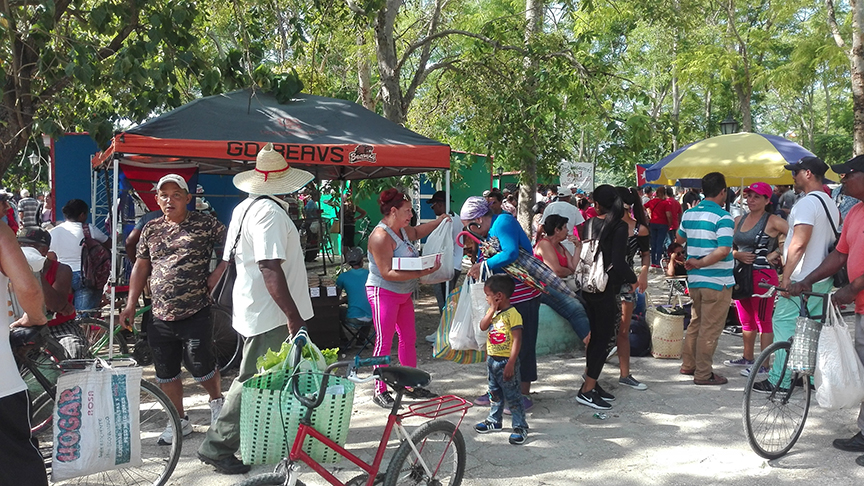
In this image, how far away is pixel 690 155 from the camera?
29.8 ft

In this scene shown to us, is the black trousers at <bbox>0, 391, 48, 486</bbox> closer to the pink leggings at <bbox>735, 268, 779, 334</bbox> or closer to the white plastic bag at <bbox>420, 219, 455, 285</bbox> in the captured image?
the white plastic bag at <bbox>420, 219, 455, 285</bbox>

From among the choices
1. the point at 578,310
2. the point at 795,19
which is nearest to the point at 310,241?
the point at 578,310

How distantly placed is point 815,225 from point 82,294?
672cm

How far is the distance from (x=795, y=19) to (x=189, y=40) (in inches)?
966

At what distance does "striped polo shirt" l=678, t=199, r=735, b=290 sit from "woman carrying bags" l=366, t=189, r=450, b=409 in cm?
234

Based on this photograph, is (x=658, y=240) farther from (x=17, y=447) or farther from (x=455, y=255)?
(x=17, y=447)

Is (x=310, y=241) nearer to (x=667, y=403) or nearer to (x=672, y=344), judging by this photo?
(x=672, y=344)

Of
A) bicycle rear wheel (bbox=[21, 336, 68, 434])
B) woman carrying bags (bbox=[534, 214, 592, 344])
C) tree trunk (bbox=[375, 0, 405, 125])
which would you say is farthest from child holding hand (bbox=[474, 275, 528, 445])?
tree trunk (bbox=[375, 0, 405, 125])

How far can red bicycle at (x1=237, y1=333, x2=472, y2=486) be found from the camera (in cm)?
278

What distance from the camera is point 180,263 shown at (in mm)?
4398

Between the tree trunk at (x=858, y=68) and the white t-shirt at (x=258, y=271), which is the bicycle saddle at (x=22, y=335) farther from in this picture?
the tree trunk at (x=858, y=68)

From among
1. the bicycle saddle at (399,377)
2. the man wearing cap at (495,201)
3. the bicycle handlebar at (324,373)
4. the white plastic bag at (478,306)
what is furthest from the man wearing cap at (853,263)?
the man wearing cap at (495,201)

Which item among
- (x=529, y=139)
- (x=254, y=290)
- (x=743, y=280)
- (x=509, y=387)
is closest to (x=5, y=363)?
(x=254, y=290)

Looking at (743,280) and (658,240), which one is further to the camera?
(658,240)
